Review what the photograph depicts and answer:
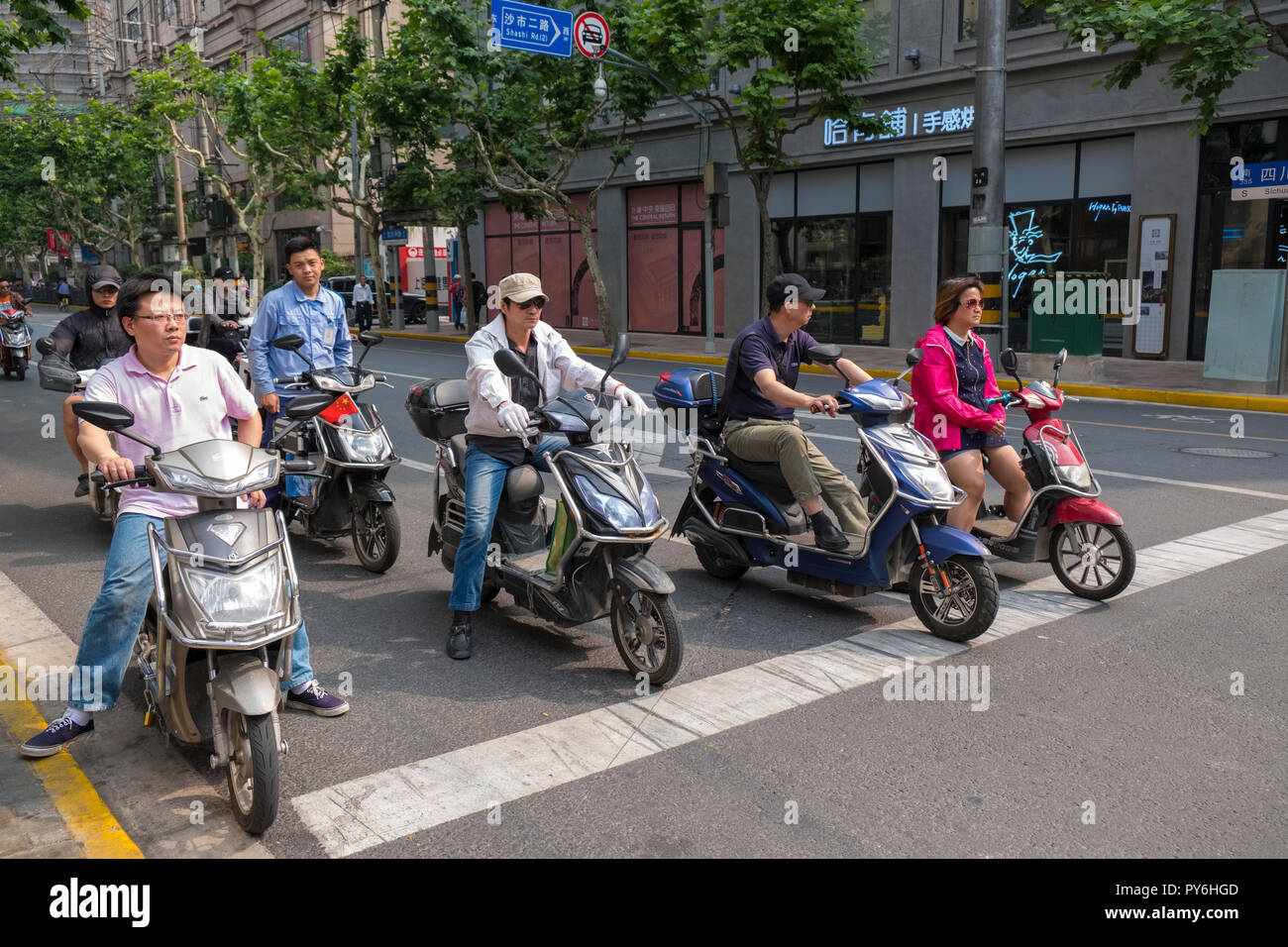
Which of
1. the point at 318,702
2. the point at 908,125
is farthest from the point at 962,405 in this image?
the point at 908,125

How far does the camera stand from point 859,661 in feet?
17.2

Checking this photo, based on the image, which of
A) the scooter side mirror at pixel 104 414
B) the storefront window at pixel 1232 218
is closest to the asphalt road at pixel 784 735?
the scooter side mirror at pixel 104 414

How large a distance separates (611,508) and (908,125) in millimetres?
19993

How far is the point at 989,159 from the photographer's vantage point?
53.7 ft

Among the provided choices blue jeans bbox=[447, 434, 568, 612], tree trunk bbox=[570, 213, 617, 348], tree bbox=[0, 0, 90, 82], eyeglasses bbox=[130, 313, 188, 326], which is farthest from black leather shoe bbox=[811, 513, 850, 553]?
tree trunk bbox=[570, 213, 617, 348]

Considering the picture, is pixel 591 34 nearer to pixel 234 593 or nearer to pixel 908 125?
pixel 908 125

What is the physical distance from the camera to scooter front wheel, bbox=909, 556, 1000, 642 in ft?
17.5

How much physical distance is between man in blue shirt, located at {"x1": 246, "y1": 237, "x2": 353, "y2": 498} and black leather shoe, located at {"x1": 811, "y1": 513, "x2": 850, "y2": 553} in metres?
3.33

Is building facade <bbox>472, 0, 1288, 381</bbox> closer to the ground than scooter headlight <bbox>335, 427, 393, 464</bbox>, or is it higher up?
higher up

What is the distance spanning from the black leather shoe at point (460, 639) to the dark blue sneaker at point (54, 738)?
1676mm

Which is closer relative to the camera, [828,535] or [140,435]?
[140,435]

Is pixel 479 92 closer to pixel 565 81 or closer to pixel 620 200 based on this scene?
pixel 565 81

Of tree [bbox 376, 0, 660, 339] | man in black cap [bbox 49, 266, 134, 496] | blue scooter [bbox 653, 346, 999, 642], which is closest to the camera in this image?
blue scooter [bbox 653, 346, 999, 642]

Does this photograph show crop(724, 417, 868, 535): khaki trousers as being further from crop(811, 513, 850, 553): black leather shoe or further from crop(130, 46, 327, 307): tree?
crop(130, 46, 327, 307): tree
